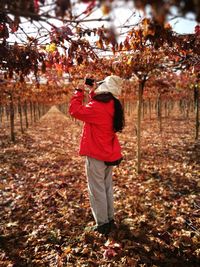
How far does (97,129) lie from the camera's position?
4.02 m

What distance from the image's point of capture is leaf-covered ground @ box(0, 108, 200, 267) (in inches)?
143

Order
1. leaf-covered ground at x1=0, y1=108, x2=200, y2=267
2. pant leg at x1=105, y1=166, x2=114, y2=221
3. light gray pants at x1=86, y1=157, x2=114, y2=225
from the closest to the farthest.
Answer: leaf-covered ground at x1=0, y1=108, x2=200, y2=267 → light gray pants at x1=86, y1=157, x2=114, y2=225 → pant leg at x1=105, y1=166, x2=114, y2=221

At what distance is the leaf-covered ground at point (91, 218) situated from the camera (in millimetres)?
3641

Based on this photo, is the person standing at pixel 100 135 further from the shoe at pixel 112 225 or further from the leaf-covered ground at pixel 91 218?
the leaf-covered ground at pixel 91 218

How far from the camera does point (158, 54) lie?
5555mm

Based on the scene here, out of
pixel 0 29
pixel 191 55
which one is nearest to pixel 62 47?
pixel 0 29

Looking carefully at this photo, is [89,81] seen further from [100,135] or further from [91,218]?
[91,218]

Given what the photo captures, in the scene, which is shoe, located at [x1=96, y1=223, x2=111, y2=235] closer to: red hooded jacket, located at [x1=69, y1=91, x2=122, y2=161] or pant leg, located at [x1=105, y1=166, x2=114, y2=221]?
pant leg, located at [x1=105, y1=166, x2=114, y2=221]

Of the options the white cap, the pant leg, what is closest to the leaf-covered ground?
the pant leg

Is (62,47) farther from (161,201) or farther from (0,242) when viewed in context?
(161,201)

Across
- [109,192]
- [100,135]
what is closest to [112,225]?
[109,192]

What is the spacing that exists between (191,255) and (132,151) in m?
6.69

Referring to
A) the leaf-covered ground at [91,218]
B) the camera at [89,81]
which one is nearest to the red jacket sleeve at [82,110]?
the camera at [89,81]

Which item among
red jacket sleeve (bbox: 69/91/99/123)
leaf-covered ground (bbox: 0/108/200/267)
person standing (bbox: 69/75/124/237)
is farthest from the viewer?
person standing (bbox: 69/75/124/237)
